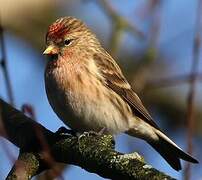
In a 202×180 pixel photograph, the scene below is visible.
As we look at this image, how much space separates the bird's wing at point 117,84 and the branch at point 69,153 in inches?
48.6

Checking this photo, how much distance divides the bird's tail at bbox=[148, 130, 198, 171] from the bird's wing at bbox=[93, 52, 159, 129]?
0.14 m

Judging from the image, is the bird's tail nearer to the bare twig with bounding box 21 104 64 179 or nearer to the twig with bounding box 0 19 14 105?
the bare twig with bounding box 21 104 64 179

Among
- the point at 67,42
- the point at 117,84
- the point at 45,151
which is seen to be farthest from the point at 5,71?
the point at 117,84

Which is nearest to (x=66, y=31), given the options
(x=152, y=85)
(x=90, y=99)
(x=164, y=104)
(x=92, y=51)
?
(x=92, y=51)

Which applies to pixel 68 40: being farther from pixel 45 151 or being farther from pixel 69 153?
pixel 45 151

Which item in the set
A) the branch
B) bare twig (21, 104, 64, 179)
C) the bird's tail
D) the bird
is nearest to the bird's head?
the bird

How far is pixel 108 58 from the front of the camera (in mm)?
5812

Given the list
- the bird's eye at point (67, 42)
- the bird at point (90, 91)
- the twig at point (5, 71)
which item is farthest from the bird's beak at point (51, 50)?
the twig at point (5, 71)

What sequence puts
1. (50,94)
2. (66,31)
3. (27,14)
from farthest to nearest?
1. (27,14)
2. (66,31)
3. (50,94)

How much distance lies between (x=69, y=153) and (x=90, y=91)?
1358mm

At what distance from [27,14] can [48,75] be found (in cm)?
265

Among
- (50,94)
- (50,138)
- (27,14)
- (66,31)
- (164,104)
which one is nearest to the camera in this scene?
(50,138)

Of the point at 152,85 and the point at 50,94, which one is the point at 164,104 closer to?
the point at 50,94

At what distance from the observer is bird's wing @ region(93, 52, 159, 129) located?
570 centimetres
